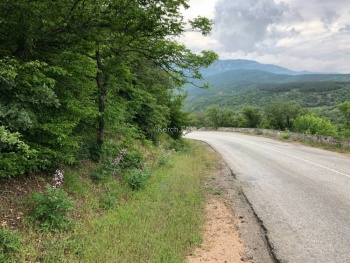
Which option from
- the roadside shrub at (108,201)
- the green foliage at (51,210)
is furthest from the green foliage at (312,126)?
the green foliage at (51,210)

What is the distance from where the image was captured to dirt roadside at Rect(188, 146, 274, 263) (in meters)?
5.20

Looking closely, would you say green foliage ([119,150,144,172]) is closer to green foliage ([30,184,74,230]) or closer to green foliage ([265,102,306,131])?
green foliage ([30,184,74,230])

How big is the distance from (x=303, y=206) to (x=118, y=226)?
15.9 ft

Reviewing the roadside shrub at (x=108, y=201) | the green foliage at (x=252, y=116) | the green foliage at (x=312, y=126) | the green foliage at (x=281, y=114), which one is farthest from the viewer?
the green foliage at (x=252, y=116)

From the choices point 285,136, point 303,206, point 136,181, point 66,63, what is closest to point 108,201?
point 136,181

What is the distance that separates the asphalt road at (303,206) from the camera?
206 inches

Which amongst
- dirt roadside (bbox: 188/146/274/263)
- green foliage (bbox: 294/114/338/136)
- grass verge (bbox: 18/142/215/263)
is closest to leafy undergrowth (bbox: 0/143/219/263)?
grass verge (bbox: 18/142/215/263)

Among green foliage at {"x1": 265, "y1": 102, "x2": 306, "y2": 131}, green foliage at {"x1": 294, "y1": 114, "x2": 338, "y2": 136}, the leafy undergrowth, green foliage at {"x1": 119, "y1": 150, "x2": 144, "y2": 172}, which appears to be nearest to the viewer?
the leafy undergrowth

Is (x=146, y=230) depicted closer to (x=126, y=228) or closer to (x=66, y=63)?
(x=126, y=228)

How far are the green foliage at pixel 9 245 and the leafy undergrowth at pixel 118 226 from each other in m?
0.04

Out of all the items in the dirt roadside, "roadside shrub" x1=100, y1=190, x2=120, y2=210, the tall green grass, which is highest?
"roadside shrub" x1=100, y1=190, x2=120, y2=210

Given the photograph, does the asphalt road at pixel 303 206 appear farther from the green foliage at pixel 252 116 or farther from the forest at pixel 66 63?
the green foliage at pixel 252 116

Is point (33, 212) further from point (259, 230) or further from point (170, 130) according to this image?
point (170, 130)

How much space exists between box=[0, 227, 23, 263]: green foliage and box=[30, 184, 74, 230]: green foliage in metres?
0.69
